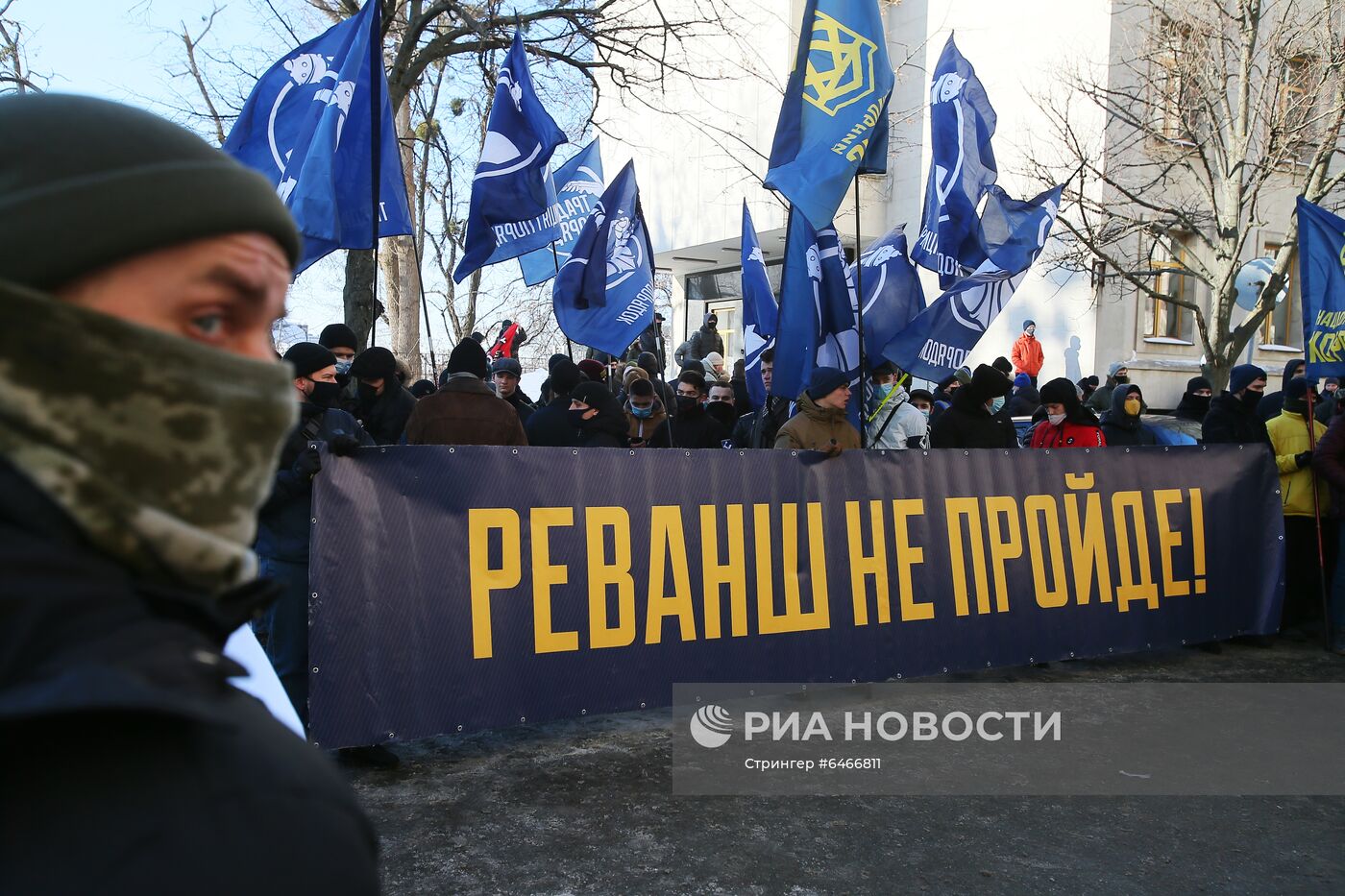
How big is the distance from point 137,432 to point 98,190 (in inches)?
6.8

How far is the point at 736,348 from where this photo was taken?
100ft

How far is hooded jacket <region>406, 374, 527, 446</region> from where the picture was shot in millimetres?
6613

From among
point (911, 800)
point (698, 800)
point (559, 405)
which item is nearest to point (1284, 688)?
point (911, 800)

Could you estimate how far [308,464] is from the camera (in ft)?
16.1

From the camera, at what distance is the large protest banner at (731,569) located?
506 cm

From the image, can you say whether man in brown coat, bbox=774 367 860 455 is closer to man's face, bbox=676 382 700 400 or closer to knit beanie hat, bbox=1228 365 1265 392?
man's face, bbox=676 382 700 400

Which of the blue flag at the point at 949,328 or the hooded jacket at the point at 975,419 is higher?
the blue flag at the point at 949,328

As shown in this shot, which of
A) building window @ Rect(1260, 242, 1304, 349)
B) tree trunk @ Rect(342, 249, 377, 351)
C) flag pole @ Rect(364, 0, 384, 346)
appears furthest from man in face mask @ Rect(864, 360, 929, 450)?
building window @ Rect(1260, 242, 1304, 349)

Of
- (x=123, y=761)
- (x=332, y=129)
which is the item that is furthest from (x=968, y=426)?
(x=123, y=761)

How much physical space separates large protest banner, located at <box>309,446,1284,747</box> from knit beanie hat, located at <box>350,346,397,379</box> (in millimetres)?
1996

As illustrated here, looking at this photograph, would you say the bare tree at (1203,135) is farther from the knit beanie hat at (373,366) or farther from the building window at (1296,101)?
the knit beanie hat at (373,366)

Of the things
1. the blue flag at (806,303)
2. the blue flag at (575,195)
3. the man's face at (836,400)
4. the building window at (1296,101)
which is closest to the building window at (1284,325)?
the building window at (1296,101)

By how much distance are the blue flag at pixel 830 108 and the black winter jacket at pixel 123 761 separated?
657cm

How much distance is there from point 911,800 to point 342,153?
5.61 m
